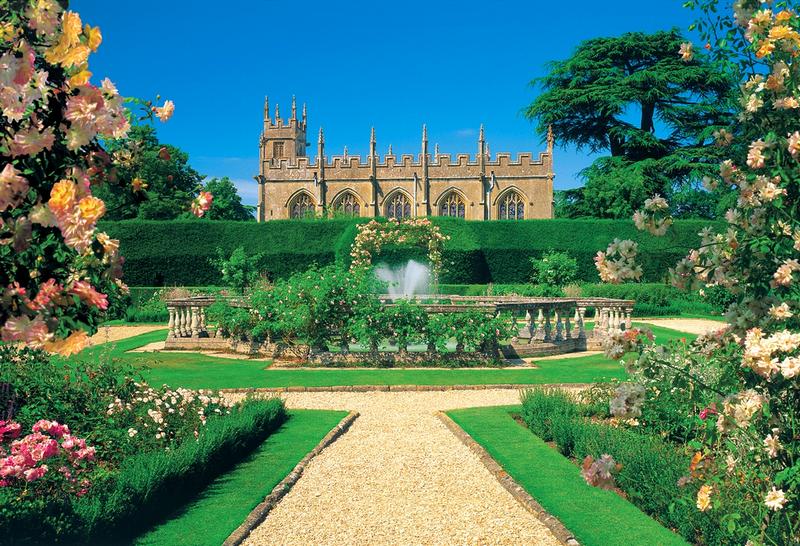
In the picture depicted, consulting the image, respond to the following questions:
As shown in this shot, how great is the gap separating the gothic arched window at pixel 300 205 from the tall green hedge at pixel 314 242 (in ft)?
40.6

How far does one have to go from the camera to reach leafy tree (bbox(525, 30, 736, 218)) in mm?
34688

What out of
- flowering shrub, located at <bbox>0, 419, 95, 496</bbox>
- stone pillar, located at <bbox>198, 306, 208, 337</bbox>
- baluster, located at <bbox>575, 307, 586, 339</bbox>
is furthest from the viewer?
stone pillar, located at <bbox>198, 306, 208, 337</bbox>

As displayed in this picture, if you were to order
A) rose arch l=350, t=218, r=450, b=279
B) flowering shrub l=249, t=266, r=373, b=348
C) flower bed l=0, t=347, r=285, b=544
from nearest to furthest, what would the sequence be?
flower bed l=0, t=347, r=285, b=544
flowering shrub l=249, t=266, r=373, b=348
rose arch l=350, t=218, r=450, b=279

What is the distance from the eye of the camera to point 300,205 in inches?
1754

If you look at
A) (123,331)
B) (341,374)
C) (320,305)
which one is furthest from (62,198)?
(123,331)

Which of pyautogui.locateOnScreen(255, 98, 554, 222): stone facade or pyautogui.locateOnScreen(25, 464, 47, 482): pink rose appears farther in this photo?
pyautogui.locateOnScreen(255, 98, 554, 222): stone facade

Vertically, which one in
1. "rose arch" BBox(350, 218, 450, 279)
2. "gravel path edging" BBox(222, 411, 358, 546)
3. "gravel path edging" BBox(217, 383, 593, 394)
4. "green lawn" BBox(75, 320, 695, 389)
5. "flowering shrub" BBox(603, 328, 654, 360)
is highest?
"rose arch" BBox(350, 218, 450, 279)

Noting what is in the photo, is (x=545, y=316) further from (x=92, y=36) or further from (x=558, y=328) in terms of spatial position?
(x=92, y=36)

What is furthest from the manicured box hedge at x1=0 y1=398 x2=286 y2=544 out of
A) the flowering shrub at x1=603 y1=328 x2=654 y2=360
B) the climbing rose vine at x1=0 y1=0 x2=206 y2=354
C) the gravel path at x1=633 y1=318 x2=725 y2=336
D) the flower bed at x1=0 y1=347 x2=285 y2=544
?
the gravel path at x1=633 y1=318 x2=725 y2=336

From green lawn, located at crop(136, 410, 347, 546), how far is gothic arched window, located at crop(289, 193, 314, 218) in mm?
36730

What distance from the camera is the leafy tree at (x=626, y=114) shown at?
34688 millimetres

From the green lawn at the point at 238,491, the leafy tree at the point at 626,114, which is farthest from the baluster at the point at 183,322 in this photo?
the leafy tree at the point at 626,114

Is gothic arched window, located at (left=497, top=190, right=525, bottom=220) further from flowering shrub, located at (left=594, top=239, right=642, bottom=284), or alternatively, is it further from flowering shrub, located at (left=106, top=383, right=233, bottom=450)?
flowering shrub, located at (left=594, top=239, right=642, bottom=284)

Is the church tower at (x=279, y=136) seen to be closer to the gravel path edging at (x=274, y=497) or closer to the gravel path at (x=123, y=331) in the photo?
the gravel path at (x=123, y=331)
